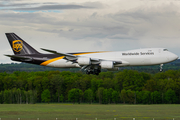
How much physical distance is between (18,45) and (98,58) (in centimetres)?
2194

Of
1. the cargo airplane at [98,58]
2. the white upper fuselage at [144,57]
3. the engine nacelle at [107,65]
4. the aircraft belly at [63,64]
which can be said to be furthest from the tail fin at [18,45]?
the white upper fuselage at [144,57]

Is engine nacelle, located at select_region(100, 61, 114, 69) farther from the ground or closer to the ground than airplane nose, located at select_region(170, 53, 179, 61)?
closer to the ground

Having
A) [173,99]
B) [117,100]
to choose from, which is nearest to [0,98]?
[117,100]

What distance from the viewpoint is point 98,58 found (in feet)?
224

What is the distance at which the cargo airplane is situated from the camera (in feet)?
213

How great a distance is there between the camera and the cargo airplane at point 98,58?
6494 centimetres

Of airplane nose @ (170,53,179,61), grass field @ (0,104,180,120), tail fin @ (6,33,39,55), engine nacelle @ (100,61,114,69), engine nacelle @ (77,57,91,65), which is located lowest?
grass field @ (0,104,180,120)

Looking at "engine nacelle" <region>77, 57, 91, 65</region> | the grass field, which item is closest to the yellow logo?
the grass field

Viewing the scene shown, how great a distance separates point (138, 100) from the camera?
182m

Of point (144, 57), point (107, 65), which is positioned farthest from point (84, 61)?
point (144, 57)

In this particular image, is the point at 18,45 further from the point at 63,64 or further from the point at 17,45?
the point at 63,64

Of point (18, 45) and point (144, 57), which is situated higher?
point (18, 45)

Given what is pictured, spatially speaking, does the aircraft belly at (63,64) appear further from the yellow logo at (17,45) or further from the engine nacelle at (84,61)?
the yellow logo at (17,45)

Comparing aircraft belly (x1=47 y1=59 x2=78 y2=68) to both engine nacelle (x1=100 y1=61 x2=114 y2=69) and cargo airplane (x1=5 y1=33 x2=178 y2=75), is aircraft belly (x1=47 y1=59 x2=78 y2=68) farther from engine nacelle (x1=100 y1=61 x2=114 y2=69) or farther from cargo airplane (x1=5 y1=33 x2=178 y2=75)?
engine nacelle (x1=100 y1=61 x2=114 y2=69)
